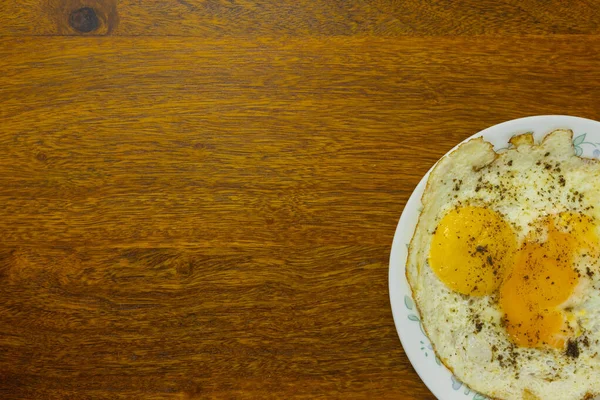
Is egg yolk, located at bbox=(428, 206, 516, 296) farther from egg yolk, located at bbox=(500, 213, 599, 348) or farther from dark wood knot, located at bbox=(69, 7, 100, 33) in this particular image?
dark wood knot, located at bbox=(69, 7, 100, 33)

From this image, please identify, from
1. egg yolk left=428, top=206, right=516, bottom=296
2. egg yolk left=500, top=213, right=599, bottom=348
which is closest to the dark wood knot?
egg yolk left=428, top=206, right=516, bottom=296

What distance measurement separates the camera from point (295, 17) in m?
1.76

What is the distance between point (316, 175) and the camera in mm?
1736

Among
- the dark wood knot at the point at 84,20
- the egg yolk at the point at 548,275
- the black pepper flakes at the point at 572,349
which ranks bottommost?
the black pepper flakes at the point at 572,349

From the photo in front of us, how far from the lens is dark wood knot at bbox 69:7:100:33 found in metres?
1.79

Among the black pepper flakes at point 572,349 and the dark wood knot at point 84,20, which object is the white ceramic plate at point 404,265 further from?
the dark wood knot at point 84,20

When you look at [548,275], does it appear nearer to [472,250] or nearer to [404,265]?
[472,250]

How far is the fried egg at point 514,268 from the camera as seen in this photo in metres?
1.57

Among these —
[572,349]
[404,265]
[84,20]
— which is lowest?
[572,349]

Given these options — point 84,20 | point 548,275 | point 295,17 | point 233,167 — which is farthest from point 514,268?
point 84,20

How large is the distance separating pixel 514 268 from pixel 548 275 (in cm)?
9

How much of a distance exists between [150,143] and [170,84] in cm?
20

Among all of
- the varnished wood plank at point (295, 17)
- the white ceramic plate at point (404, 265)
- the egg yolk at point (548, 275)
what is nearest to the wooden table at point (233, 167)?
the varnished wood plank at point (295, 17)

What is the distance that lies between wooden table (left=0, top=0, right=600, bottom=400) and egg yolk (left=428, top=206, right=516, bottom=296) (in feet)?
0.62
